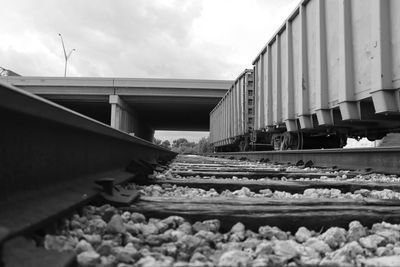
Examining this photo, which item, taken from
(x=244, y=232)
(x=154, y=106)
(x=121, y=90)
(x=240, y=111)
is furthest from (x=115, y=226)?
(x=154, y=106)

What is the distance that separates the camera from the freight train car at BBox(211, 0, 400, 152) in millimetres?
5836

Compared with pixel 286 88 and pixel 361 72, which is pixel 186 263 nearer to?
pixel 361 72

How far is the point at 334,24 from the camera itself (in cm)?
752

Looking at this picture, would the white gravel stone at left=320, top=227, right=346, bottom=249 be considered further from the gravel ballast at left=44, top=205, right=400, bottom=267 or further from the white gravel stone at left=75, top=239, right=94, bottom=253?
the white gravel stone at left=75, top=239, right=94, bottom=253

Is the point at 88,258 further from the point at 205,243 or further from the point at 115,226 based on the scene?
the point at 205,243

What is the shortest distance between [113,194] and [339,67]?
546cm

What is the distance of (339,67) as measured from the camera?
282 inches

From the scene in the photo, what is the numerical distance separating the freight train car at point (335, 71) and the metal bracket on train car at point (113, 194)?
14.2ft

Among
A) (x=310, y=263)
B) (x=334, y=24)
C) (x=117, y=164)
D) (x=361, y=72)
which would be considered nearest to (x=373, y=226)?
(x=310, y=263)

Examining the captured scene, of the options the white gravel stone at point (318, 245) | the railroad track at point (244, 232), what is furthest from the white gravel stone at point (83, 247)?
the white gravel stone at point (318, 245)

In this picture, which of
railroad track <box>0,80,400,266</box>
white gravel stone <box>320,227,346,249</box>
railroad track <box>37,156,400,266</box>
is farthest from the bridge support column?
white gravel stone <box>320,227,346,249</box>

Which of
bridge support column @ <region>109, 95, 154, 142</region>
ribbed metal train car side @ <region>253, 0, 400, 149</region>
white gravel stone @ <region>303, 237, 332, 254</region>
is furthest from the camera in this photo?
bridge support column @ <region>109, 95, 154, 142</region>

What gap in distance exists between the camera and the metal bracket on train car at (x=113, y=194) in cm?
269

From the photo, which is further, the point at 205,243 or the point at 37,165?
the point at 37,165
